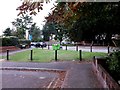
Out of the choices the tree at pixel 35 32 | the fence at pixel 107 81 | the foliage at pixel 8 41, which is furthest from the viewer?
the tree at pixel 35 32

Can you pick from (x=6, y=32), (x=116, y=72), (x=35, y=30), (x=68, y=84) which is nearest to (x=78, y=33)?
(x=116, y=72)

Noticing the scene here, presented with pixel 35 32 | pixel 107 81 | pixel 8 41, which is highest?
pixel 35 32

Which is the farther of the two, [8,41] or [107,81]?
[8,41]

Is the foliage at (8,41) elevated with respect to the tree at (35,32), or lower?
lower

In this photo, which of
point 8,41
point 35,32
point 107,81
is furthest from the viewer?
point 35,32

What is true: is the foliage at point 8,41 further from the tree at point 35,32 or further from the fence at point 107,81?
the tree at point 35,32

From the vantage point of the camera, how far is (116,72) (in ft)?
39.8

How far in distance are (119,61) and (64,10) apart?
3054mm

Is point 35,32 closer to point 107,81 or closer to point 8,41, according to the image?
point 8,41

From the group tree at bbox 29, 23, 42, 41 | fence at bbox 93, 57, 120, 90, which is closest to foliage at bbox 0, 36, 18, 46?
fence at bbox 93, 57, 120, 90

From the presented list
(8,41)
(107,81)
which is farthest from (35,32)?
(107,81)

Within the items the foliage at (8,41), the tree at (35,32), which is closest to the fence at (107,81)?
the foliage at (8,41)

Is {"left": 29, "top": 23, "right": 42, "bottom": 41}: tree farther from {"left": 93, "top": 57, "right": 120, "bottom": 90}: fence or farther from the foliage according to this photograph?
{"left": 93, "top": 57, "right": 120, "bottom": 90}: fence

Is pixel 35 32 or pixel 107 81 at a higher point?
pixel 35 32
